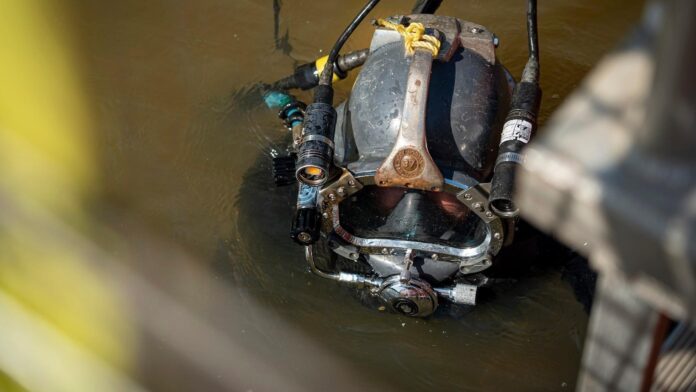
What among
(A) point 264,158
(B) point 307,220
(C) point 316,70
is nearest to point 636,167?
(B) point 307,220

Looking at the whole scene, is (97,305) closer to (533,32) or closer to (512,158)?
(512,158)

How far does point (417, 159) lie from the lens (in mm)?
2506

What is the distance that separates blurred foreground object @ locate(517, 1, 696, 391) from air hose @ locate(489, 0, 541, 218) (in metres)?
1.13

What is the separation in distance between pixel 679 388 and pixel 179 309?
1.84 m

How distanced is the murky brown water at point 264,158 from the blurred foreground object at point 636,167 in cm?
190

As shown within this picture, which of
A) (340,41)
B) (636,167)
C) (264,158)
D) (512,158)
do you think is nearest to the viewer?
(636,167)

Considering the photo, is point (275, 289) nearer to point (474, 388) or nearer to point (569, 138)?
point (474, 388)

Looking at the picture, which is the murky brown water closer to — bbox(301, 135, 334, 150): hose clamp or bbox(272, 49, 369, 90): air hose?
bbox(272, 49, 369, 90): air hose

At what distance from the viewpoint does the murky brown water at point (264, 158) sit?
122 inches

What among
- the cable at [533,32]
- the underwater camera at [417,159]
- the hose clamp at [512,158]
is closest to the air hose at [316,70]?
the underwater camera at [417,159]

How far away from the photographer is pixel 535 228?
3160 mm

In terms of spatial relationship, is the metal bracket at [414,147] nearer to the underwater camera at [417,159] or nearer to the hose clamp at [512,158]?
the underwater camera at [417,159]

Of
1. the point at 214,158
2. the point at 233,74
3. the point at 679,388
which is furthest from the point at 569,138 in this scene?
the point at 233,74

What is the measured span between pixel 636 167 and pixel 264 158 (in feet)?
8.13
